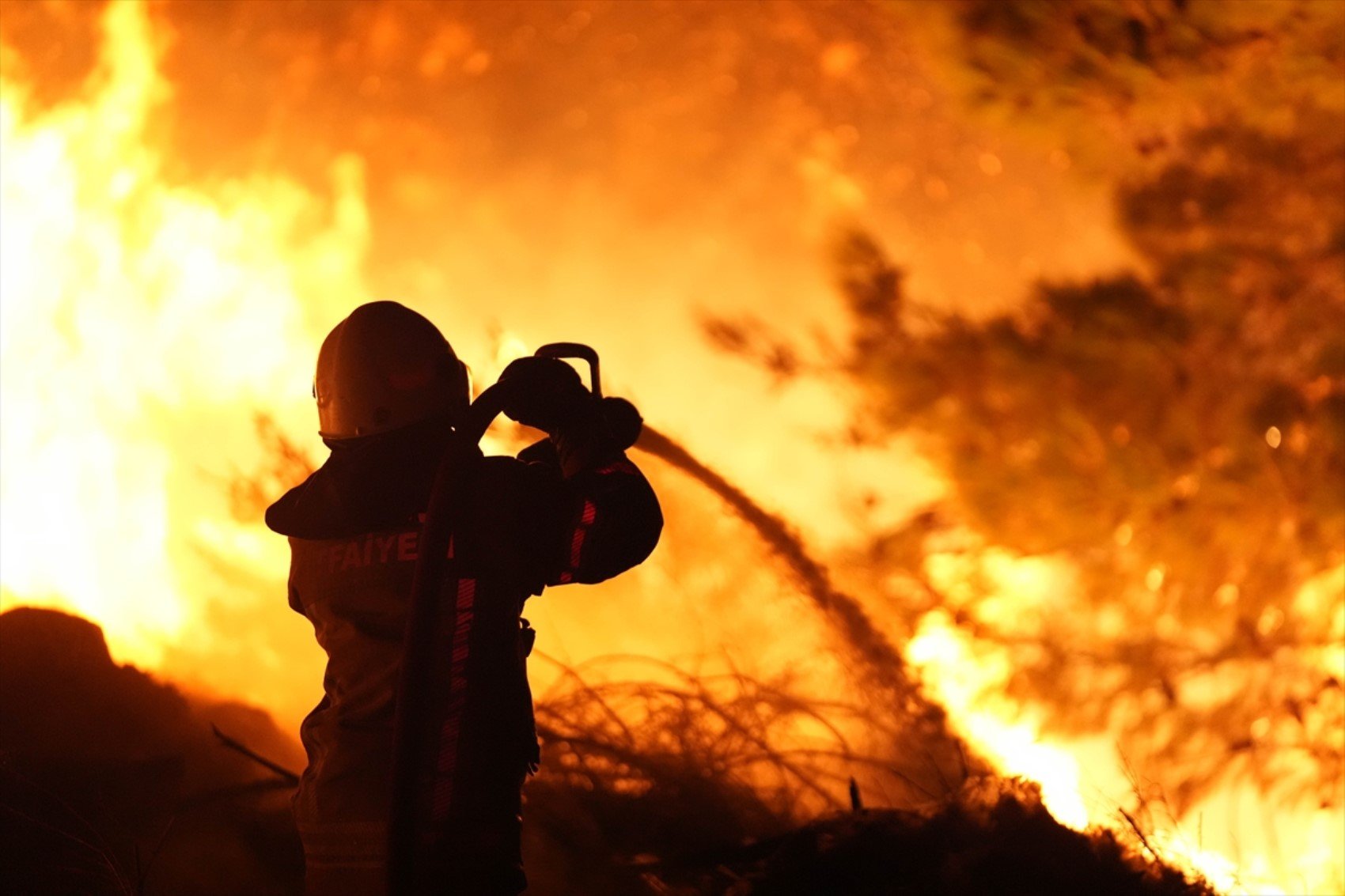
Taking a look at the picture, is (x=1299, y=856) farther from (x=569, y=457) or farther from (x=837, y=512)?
(x=569, y=457)

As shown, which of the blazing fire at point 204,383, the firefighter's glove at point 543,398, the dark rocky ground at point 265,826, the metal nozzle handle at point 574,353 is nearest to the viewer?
the firefighter's glove at point 543,398

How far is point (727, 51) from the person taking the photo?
5.29 m

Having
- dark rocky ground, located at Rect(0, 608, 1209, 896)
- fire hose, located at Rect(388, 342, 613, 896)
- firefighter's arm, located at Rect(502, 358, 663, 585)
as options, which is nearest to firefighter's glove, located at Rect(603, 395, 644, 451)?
firefighter's arm, located at Rect(502, 358, 663, 585)

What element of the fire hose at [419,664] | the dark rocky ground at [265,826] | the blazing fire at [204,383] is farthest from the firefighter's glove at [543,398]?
the blazing fire at [204,383]

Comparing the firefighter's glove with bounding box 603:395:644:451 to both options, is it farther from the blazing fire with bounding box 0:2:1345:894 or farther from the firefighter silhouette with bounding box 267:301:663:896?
the blazing fire with bounding box 0:2:1345:894

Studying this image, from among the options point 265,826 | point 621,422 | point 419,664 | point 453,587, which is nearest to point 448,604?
point 453,587

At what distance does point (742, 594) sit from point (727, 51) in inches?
102

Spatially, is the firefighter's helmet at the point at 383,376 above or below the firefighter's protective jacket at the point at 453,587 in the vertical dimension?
above

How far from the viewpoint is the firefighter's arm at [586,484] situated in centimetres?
221

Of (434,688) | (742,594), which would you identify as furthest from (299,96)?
(434,688)

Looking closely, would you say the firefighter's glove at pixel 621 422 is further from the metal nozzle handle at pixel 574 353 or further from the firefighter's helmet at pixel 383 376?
the firefighter's helmet at pixel 383 376

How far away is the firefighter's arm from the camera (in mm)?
2215

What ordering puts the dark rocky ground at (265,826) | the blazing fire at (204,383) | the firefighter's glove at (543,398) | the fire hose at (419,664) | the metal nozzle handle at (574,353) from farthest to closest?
the blazing fire at (204,383), the dark rocky ground at (265,826), the metal nozzle handle at (574,353), the firefighter's glove at (543,398), the fire hose at (419,664)

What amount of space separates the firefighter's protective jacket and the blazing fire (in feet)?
9.34
